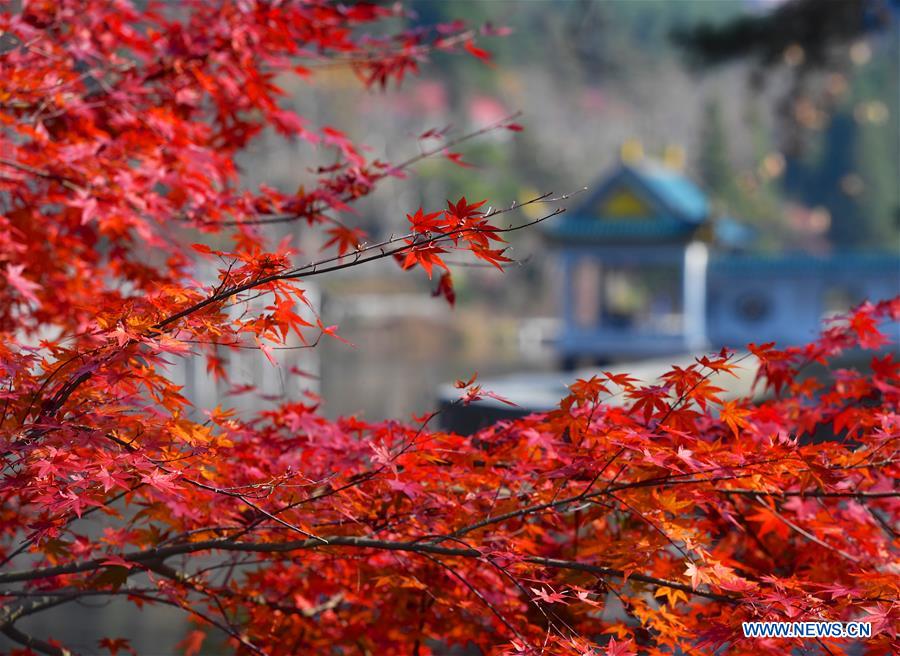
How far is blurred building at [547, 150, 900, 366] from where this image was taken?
872 inches

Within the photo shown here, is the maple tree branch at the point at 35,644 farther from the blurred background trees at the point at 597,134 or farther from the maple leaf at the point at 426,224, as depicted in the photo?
the blurred background trees at the point at 597,134

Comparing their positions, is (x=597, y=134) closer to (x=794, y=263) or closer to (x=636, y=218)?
(x=794, y=263)

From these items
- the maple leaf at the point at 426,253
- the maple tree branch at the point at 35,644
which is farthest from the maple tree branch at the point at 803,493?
the maple tree branch at the point at 35,644

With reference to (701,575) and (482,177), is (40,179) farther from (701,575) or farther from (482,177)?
(482,177)

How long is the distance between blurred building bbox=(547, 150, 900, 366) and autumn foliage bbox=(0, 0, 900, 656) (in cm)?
1791

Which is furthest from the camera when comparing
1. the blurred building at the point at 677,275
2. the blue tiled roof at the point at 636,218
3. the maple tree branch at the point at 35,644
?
the blurred building at the point at 677,275

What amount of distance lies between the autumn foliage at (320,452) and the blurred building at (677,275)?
17.9m

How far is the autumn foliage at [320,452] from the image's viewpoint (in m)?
2.45

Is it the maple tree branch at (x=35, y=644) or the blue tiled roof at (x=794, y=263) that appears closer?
the maple tree branch at (x=35, y=644)

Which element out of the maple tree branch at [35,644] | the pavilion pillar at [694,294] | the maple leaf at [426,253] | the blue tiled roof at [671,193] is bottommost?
the pavilion pillar at [694,294]

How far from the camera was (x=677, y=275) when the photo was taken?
75.7ft

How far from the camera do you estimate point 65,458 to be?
2.41 m

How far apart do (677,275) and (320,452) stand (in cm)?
2084

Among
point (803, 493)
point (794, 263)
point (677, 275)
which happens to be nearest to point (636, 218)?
point (677, 275)
